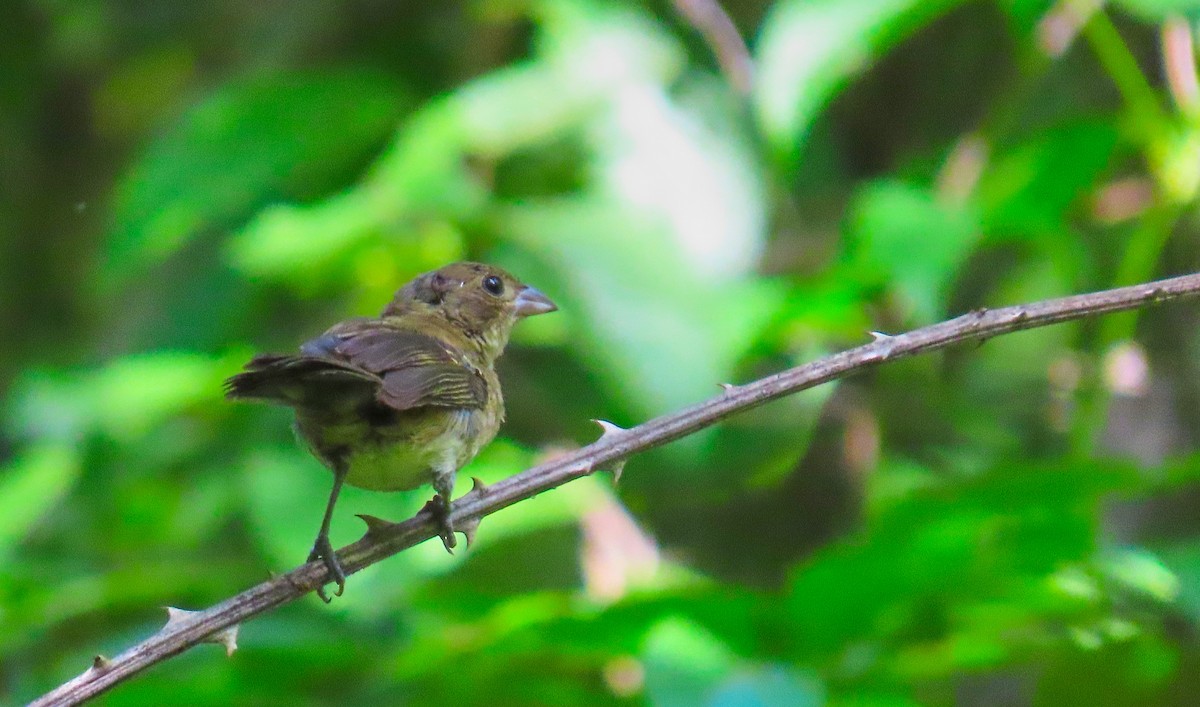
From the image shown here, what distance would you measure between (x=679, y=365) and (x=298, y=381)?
1.37 meters

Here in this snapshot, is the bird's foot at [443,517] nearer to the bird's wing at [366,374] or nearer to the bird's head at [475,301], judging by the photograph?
the bird's wing at [366,374]

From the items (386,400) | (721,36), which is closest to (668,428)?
(386,400)

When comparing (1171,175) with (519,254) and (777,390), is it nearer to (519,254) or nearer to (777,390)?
(519,254)

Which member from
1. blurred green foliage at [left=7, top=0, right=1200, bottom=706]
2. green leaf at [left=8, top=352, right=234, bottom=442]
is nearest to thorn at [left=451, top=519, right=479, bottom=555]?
blurred green foliage at [left=7, top=0, right=1200, bottom=706]

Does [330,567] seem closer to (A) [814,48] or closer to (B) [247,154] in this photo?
(A) [814,48]

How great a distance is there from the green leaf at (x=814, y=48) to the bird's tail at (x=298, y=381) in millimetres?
1299

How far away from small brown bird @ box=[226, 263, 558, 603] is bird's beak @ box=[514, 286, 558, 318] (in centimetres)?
23

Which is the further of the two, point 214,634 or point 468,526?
point 468,526

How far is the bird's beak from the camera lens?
3.87 m

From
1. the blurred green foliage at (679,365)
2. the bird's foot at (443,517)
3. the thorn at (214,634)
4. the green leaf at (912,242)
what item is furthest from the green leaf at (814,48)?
the thorn at (214,634)

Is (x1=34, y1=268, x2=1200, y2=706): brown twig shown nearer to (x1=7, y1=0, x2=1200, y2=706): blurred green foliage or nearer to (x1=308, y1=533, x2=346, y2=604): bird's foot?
(x1=308, y1=533, x2=346, y2=604): bird's foot

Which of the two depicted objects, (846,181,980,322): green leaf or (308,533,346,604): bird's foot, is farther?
(846,181,980,322): green leaf

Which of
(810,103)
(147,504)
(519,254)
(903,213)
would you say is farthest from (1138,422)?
(147,504)

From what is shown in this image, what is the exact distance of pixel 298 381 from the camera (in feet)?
8.32
